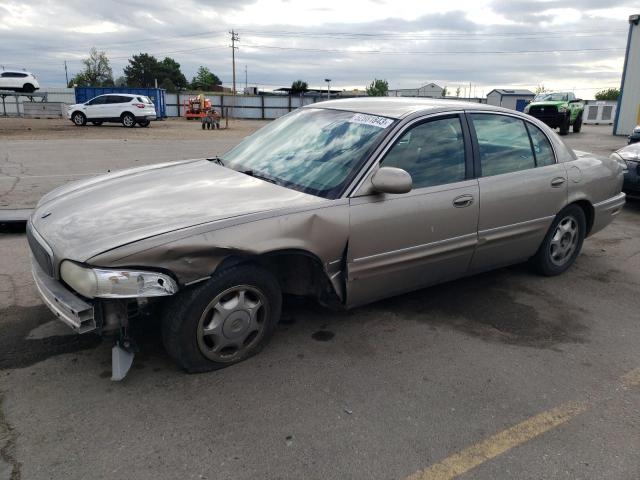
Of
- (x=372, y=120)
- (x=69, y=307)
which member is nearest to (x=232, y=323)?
(x=69, y=307)

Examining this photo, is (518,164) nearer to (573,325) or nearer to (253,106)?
(573,325)

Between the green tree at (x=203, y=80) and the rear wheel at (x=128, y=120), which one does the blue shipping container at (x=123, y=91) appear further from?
the green tree at (x=203, y=80)

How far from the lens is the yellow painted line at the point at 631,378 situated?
308cm

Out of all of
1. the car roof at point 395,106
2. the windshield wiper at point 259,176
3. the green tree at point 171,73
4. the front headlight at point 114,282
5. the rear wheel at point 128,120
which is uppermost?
the green tree at point 171,73

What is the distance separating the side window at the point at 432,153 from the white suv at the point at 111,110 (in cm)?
2734

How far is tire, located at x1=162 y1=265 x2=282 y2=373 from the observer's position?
9.23 ft

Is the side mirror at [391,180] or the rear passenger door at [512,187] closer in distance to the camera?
the side mirror at [391,180]

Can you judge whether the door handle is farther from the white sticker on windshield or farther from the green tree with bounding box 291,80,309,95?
the green tree with bounding box 291,80,309,95

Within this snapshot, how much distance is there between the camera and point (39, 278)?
301 centimetres

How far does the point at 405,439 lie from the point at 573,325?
200 cm

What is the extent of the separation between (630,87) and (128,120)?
81.2 ft

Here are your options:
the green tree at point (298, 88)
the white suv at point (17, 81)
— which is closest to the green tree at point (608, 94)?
the green tree at point (298, 88)

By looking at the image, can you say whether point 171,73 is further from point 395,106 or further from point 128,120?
point 395,106

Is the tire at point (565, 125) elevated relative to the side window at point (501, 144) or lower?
lower
